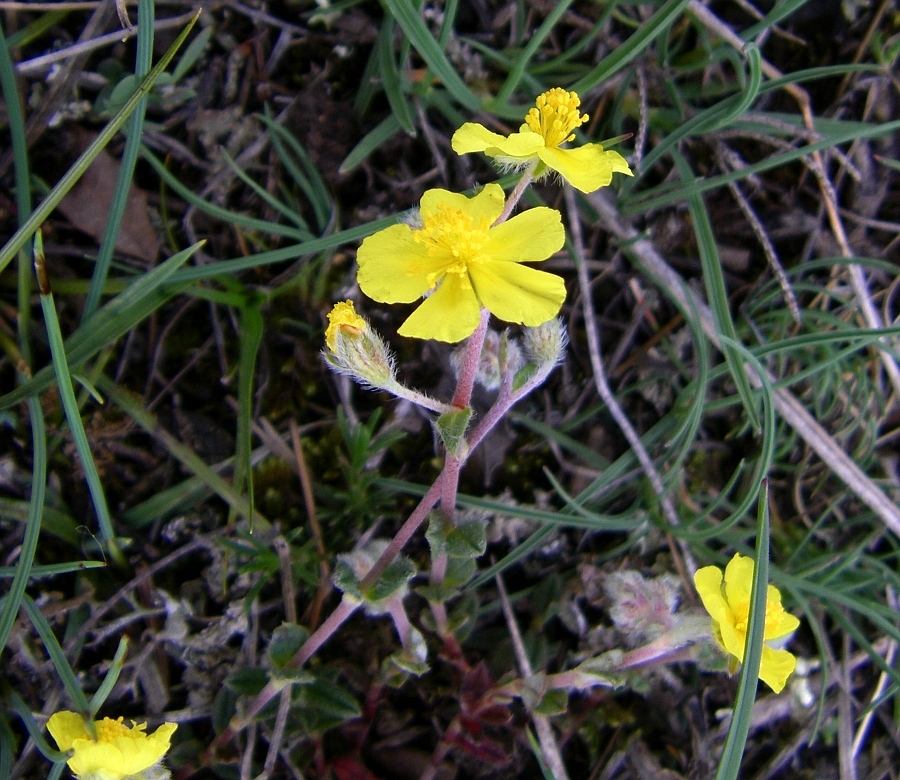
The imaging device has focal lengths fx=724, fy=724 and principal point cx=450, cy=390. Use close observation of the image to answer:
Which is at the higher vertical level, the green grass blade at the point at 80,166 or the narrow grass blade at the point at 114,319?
the green grass blade at the point at 80,166

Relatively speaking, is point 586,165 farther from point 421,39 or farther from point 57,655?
point 57,655

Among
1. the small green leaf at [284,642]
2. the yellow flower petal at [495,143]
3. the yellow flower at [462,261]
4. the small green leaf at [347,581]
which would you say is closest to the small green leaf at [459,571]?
the small green leaf at [347,581]

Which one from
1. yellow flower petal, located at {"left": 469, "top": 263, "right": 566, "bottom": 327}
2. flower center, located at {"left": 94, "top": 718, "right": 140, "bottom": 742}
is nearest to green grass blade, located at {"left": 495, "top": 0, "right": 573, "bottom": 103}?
yellow flower petal, located at {"left": 469, "top": 263, "right": 566, "bottom": 327}

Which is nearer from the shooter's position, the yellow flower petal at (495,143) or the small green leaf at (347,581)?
the yellow flower petal at (495,143)

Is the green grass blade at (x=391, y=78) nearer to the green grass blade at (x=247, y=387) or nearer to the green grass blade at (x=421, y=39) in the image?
the green grass blade at (x=421, y=39)

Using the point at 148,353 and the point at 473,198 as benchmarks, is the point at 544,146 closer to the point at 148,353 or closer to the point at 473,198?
the point at 473,198

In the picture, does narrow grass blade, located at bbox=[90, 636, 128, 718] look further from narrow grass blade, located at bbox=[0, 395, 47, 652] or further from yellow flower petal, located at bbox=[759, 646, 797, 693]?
yellow flower petal, located at bbox=[759, 646, 797, 693]

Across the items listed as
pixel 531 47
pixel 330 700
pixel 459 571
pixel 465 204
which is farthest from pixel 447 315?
pixel 330 700

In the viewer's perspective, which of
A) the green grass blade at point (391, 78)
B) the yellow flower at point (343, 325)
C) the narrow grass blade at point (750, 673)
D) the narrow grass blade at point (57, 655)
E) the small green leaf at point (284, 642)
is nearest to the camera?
the narrow grass blade at point (750, 673)
